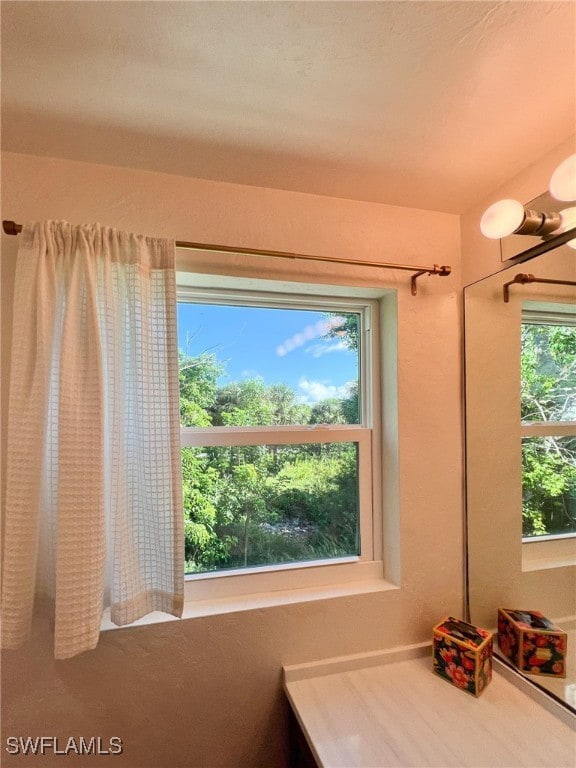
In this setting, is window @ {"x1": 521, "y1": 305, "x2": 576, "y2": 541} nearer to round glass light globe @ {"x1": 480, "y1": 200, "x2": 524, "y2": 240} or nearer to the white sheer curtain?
round glass light globe @ {"x1": 480, "y1": 200, "x2": 524, "y2": 240}

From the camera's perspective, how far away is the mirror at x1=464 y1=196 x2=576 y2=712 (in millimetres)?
1095

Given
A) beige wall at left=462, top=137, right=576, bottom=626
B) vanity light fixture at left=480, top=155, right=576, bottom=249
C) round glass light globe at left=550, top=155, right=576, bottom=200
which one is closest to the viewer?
round glass light globe at left=550, top=155, right=576, bottom=200

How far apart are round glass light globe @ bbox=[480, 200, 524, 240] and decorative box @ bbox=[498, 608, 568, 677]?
118 centimetres

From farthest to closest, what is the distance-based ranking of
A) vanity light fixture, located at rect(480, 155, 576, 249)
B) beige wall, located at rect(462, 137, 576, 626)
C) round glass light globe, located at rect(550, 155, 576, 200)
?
1. beige wall, located at rect(462, 137, 576, 626)
2. vanity light fixture, located at rect(480, 155, 576, 249)
3. round glass light globe, located at rect(550, 155, 576, 200)

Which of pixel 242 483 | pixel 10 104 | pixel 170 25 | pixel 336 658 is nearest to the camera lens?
pixel 170 25

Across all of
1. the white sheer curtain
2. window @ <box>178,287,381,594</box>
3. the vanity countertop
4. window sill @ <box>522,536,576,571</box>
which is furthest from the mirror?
the white sheer curtain

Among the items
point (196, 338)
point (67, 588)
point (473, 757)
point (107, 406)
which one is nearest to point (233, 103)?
point (196, 338)

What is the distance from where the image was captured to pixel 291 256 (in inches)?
44.8

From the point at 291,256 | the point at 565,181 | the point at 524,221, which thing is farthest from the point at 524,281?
the point at 291,256

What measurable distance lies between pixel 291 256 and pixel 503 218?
24.3 inches

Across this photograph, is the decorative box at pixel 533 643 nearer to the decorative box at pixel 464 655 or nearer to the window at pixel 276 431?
the decorative box at pixel 464 655

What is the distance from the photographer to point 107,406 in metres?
1.00

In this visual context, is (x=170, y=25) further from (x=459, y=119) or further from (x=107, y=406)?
(x=107, y=406)

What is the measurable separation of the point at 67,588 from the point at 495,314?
4.91 feet
